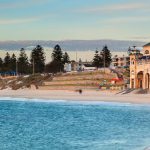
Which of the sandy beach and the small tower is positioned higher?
the small tower

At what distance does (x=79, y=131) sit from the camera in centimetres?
4300

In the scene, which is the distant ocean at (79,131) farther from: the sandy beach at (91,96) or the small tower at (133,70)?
the small tower at (133,70)

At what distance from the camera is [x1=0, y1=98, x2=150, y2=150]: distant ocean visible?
34375 millimetres

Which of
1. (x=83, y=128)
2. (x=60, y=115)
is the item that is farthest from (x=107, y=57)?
(x=83, y=128)

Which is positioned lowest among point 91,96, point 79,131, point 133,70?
point 91,96

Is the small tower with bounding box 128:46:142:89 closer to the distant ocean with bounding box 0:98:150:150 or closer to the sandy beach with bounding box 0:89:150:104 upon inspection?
the sandy beach with bounding box 0:89:150:104

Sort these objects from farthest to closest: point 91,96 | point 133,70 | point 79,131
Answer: point 133,70
point 91,96
point 79,131

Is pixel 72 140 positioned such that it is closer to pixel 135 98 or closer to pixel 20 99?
pixel 135 98

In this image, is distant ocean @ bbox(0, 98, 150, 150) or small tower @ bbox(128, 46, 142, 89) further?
small tower @ bbox(128, 46, 142, 89)

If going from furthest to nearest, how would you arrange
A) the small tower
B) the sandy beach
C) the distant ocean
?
1. the small tower
2. the sandy beach
3. the distant ocean

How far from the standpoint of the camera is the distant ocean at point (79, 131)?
3438 cm

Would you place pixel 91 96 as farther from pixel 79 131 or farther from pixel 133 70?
pixel 79 131

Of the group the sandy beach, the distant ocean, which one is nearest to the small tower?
the sandy beach

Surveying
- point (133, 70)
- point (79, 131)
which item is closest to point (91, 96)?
point (133, 70)
